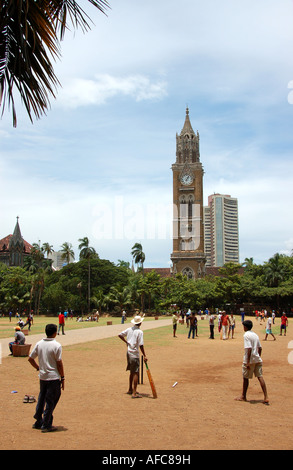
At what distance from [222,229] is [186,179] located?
111m

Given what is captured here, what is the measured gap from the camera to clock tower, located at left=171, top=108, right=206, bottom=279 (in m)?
79.1

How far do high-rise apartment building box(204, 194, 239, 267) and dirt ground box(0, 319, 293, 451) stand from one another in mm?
181699

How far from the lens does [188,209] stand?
84875mm

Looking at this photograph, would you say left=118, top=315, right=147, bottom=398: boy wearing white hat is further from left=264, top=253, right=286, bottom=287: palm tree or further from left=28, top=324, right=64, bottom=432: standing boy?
left=264, top=253, right=286, bottom=287: palm tree

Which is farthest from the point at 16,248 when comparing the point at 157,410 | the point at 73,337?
the point at 157,410

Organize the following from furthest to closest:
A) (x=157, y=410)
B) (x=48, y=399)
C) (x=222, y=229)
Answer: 1. (x=222, y=229)
2. (x=157, y=410)
3. (x=48, y=399)

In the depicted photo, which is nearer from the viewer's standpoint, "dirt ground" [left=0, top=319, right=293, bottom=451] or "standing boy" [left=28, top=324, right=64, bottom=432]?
"dirt ground" [left=0, top=319, right=293, bottom=451]

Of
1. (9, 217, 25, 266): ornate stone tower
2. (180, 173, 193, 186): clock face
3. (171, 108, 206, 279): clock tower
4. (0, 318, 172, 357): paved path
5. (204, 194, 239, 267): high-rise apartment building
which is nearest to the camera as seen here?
(0, 318, 172, 357): paved path

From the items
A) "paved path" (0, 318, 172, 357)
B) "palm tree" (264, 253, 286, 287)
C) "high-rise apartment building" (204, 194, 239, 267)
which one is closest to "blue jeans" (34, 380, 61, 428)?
"paved path" (0, 318, 172, 357)

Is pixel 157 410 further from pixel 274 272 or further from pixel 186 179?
pixel 186 179
